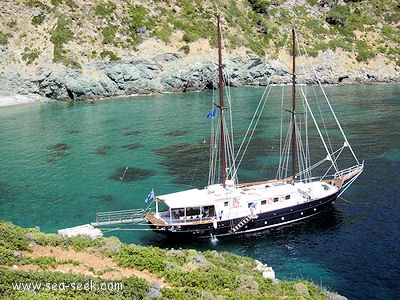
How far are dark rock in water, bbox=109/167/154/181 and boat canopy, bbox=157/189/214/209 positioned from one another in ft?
56.2

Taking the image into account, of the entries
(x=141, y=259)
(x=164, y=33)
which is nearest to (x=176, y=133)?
(x=141, y=259)

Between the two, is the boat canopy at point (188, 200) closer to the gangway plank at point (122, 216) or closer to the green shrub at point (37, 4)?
the gangway plank at point (122, 216)

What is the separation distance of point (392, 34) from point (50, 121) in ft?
471

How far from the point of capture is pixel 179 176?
6000 cm

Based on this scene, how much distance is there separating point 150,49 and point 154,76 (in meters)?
9.73

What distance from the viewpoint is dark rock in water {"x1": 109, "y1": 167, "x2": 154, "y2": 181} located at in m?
59.9

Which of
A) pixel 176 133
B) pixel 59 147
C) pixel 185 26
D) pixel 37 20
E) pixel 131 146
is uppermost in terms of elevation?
pixel 37 20

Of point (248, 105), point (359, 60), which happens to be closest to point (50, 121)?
point (248, 105)

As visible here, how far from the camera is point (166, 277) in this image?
26.0 metres

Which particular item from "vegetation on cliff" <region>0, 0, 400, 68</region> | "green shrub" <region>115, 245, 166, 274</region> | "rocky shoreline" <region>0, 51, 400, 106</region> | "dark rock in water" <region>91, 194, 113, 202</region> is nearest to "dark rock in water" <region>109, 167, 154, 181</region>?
"dark rock in water" <region>91, 194, 113, 202</region>

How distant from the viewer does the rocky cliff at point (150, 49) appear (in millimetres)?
131125

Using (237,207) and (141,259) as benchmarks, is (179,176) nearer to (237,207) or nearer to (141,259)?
(237,207)
